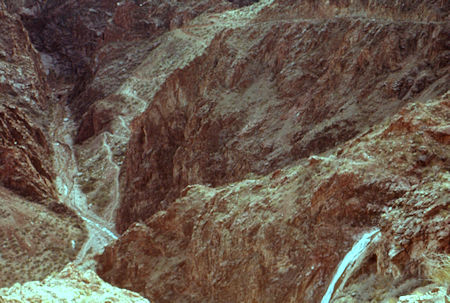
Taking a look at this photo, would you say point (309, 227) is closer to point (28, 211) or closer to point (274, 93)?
point (274, 93)

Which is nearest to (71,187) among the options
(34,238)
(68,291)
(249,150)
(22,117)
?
(22,117)

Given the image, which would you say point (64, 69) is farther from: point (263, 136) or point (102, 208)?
point (263, 136)

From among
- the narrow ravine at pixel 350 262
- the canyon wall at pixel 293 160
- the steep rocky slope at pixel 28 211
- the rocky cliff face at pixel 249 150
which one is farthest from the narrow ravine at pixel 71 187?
the narrow ravine at pixel 350 262

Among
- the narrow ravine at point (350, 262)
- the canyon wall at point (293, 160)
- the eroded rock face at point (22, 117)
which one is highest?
the eroded rock face at point (22, 117)

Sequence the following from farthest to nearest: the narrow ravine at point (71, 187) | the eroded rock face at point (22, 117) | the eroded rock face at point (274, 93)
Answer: the eroded rock face at point (22, 117)
the narrow ravine at point (71, 187)
the eroded rock face at point (274, 93)

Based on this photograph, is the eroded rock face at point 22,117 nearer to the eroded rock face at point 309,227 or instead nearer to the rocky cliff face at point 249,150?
the rocky cliff face at point 249,150

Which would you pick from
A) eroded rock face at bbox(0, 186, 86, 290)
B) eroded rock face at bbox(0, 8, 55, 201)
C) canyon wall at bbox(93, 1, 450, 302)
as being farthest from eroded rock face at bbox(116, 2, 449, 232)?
eroded rock face at bbox(0, 8, 55, 201)
